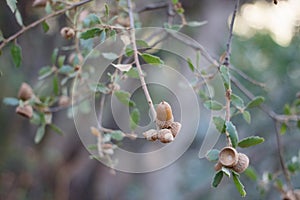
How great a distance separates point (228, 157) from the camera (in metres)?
0.46

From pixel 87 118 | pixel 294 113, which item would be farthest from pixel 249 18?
pixel 294 113

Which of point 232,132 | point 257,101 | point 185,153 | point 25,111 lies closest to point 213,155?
point 232,132

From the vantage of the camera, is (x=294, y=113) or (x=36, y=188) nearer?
(x=294, y=113)

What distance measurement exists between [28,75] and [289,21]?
107cm

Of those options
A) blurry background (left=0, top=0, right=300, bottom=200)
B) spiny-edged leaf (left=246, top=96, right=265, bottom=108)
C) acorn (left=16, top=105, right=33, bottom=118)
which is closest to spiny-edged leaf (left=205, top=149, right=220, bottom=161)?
spiny-edged leaf (left=246, top=96, right=265, bottom=108)

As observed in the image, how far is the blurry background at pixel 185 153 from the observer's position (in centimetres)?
158

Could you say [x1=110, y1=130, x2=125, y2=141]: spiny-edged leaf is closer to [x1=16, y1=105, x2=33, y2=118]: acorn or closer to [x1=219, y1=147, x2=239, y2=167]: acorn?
[x1=16, y1=105, x2=33, y2=118]: acorn

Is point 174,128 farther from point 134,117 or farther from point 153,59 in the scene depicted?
point 134,117

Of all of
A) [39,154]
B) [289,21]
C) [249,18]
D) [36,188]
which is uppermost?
A: [289,21]

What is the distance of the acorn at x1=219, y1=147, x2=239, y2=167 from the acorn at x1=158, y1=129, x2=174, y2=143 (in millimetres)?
74

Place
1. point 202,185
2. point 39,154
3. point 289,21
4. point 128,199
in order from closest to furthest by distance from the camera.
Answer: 1. point 289,21
2. point 202,185
3. point 39,154
4. point 128,199

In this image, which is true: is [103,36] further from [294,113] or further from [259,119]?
[259,119]

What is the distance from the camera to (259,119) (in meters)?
1.61

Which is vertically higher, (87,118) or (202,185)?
(87,118)
